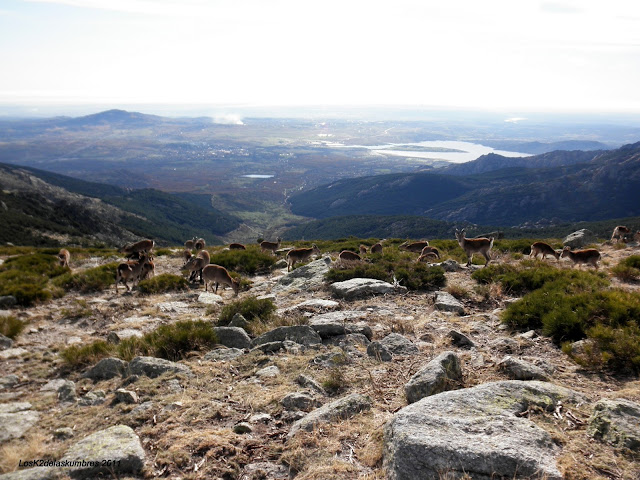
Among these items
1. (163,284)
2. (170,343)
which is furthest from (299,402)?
(163,284)

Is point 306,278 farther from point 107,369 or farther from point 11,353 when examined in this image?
point 11,353

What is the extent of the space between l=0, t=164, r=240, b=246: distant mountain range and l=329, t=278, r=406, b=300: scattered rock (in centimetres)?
4938

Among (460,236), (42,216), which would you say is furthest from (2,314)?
(42,216)

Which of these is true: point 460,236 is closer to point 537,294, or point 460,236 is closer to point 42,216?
point 537,294

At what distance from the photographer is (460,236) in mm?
15617

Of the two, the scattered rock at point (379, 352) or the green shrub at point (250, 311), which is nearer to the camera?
the scattered rock at point (379, 352)

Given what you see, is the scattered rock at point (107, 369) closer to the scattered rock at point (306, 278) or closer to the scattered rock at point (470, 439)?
the scattered rock at point (470, 439)

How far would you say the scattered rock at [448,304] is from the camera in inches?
364

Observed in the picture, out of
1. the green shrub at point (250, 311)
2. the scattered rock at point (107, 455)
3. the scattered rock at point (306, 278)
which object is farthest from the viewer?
the scattered rock at point (306, 278)

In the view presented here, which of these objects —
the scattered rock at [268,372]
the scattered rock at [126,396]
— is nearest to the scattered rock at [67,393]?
the scattered rock at [126,396]

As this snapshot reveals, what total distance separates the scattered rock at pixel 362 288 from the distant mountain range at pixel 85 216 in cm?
4938

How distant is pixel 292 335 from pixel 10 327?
23.2ft

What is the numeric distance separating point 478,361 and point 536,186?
672ft

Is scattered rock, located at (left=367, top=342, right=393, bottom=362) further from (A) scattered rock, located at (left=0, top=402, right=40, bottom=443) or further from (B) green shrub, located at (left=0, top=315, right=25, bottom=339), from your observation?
(B) green shrub, located at (left=0, top=315, right=25, bottom=339)
